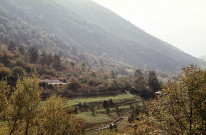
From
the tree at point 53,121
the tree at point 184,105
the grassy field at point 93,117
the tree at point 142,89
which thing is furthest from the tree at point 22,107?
the tree at point 142,89

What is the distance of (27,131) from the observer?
93.6 feet

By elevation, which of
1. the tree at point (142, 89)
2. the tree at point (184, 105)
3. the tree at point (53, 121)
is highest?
the tree at point (184, 105)

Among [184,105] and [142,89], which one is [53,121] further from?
[142,89]

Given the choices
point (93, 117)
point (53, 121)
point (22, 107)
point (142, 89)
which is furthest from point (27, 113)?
point (142, 89)

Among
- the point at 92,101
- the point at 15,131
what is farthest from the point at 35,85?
the point at 92,101

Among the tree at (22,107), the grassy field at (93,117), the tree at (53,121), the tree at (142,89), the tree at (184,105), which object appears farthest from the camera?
the tree at (142,89)

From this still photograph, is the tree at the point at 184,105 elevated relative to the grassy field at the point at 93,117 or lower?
elevated

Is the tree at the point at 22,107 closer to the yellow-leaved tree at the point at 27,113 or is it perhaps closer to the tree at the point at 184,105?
the yellow-leaved tree at the point at 27,113

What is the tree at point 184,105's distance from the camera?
20.4 m

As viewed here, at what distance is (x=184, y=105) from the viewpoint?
72.2ft

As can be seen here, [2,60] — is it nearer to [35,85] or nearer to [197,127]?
[35,85]

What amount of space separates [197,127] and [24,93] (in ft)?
76.7

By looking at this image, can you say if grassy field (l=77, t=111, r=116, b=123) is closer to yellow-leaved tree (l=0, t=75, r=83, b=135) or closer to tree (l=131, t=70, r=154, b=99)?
yellow-leaved tree (l=0, t=75, r=83, b=135)

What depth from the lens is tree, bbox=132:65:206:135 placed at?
20.4 metres
